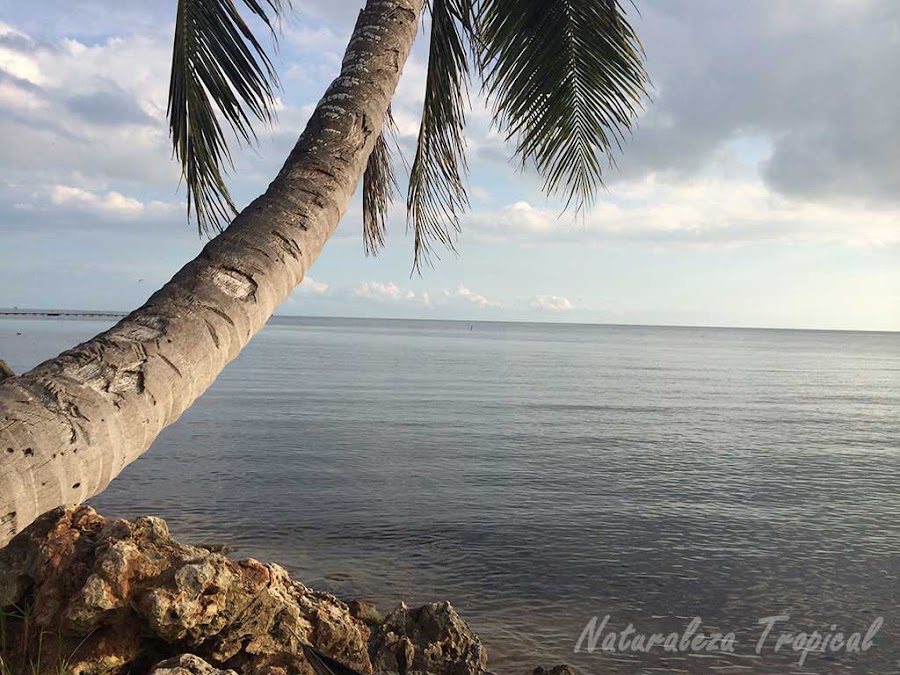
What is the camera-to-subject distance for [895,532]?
842 centimetres

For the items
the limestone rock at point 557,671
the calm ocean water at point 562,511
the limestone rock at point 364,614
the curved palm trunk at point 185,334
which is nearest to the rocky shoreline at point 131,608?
the curved palm trunk at point 185,334

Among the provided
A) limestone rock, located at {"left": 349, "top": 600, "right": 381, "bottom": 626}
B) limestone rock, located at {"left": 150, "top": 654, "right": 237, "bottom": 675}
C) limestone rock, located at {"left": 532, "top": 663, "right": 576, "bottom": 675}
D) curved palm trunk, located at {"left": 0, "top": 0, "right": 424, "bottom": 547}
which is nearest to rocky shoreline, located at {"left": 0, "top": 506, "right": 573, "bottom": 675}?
limestone rock, located at {"left": 150, "top": 654, "right": 237, "bottom": 675}

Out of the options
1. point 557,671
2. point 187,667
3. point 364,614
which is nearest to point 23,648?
point 187,667

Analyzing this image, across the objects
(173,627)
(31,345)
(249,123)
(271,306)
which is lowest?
(31,345)

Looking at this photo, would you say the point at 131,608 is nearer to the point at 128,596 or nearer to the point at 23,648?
the point at 128,596

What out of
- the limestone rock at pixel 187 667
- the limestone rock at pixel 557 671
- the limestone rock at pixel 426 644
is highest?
the limestone rock at pixel 187 667

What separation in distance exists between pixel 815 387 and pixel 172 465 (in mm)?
24803

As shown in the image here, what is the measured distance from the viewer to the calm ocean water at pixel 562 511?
235 inches

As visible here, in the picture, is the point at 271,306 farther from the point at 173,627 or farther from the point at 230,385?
the point at 230,385

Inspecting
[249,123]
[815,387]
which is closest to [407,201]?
[249,123]

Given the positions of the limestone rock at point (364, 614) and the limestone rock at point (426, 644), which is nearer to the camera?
the limestone rock at point (426, 644)

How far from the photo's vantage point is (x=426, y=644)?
3.95m

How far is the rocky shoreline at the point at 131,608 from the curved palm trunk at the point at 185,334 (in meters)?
0.16

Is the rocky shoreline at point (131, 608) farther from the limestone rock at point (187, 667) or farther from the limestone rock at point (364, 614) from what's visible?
the limestone rock at point (364, 614)
